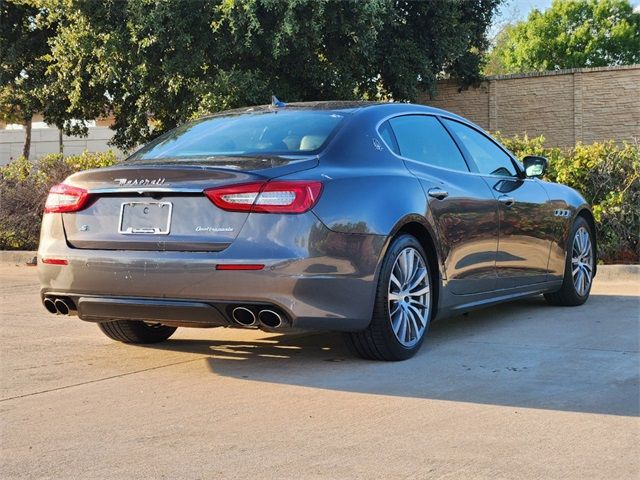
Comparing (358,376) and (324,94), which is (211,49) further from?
(358,376)

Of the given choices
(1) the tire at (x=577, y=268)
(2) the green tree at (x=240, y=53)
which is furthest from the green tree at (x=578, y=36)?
(1) the tire at (x=577, y=268)

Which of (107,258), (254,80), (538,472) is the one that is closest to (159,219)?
(107,258)

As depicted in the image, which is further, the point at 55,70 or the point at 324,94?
the point at 55,70

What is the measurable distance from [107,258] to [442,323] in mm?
2915

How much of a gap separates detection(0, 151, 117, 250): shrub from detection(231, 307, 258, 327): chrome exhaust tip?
28.7ft

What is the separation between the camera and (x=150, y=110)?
971 inches

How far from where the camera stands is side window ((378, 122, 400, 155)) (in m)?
5.66

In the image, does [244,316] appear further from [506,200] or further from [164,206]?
[506,200]

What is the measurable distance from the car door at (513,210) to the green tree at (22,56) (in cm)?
2138

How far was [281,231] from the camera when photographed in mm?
4703

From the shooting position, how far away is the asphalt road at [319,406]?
346cm

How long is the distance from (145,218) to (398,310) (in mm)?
1548

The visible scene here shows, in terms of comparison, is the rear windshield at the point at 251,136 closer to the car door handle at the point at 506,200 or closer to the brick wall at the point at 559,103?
the car door handle at the point at 506,200

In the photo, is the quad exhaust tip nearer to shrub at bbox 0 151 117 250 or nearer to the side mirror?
the side mirror
